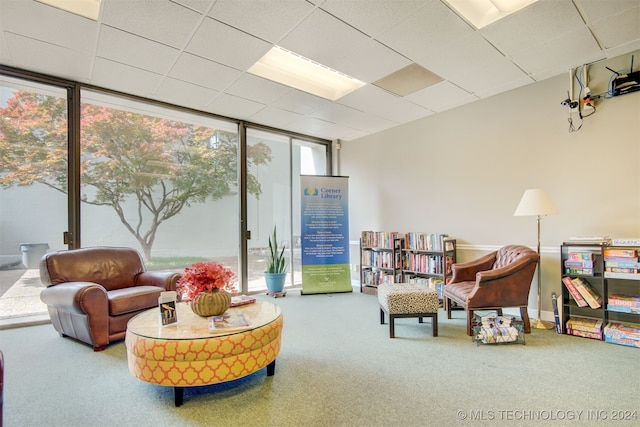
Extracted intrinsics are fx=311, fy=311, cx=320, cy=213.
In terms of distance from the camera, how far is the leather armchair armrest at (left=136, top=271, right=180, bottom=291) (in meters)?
3.50

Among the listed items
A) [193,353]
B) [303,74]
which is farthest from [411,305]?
[303,74]

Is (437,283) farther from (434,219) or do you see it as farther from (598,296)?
(598,296)

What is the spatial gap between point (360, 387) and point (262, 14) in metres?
3.01

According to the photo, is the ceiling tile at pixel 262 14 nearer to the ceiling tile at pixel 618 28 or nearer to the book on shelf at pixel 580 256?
the ceiling tile at pixel 618 28

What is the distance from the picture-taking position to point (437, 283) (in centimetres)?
451

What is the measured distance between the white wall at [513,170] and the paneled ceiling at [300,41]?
0.45 m

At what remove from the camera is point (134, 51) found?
10.2ft

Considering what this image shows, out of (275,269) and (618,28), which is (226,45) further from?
(618,28)

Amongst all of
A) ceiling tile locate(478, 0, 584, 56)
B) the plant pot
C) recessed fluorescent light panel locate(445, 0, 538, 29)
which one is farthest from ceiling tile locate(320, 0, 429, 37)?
the plant pot

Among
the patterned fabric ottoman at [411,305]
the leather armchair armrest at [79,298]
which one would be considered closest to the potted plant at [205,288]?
the leather armchair armrest at [79,298]

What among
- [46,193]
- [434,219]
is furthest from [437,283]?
[46,193]

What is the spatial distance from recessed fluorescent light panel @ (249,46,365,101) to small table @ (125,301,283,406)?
2.74 m

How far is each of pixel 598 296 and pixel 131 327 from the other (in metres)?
4.24

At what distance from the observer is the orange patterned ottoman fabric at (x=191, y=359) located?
1.98 metres
